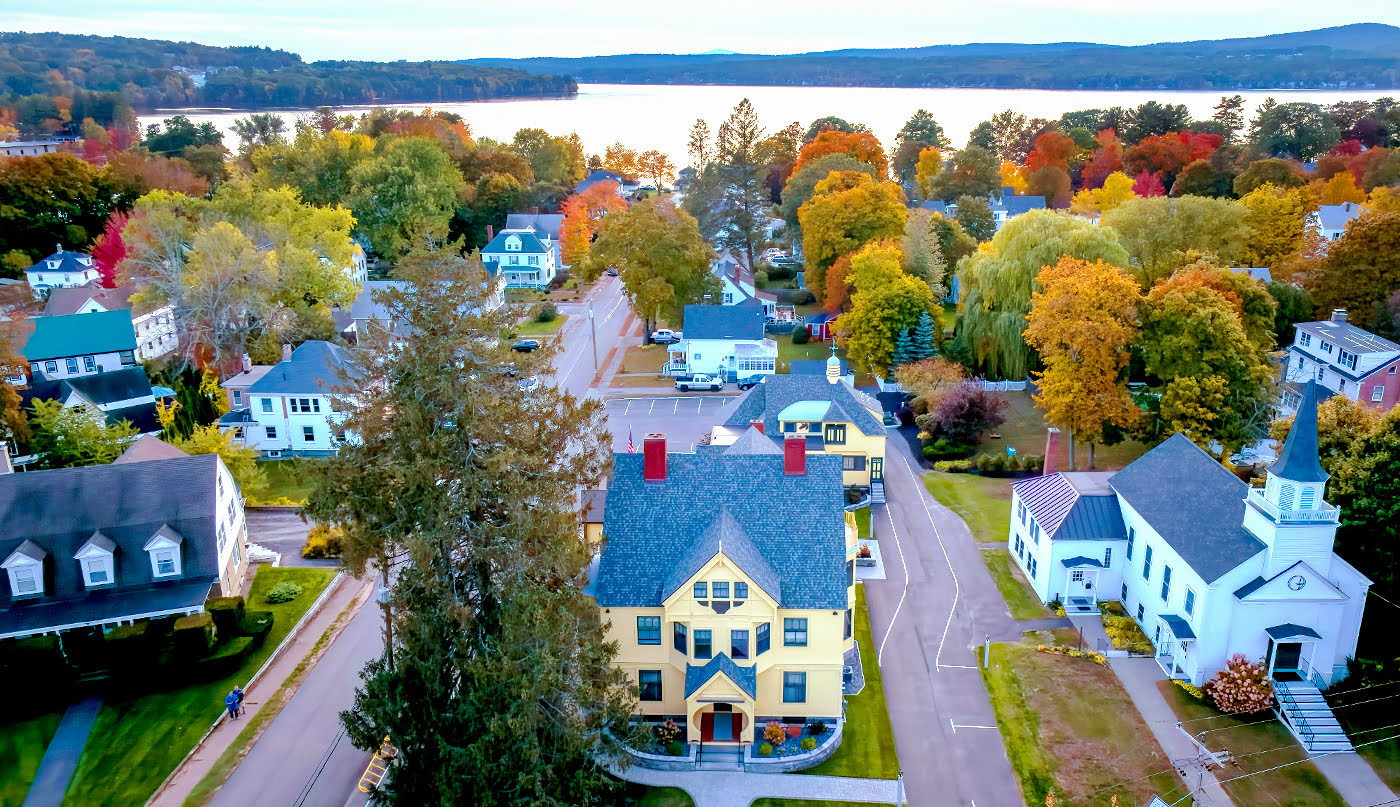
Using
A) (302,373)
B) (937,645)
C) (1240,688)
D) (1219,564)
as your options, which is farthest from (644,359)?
(1240,688)

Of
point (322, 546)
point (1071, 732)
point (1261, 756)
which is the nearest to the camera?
point (1261, 756)

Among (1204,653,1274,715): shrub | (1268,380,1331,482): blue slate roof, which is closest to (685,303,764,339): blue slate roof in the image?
(1268,380,1331,482): blue slate roof

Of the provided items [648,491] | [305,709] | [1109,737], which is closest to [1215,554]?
[1109,737]

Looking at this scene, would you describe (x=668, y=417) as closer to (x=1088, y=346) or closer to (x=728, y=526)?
(x=1088, y=346)

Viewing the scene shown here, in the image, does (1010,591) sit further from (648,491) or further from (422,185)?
(422,185)

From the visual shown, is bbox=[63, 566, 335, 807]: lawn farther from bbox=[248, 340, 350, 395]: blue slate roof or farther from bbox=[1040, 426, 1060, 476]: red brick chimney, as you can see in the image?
bbox=[1040, 426, 1060, 476]: red brick chimney
